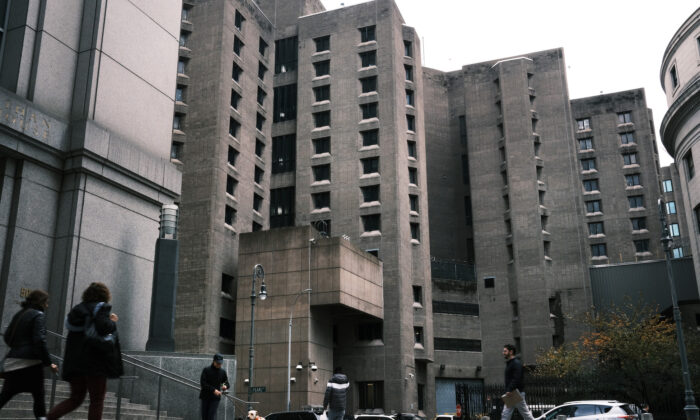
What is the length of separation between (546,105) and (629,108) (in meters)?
16.7

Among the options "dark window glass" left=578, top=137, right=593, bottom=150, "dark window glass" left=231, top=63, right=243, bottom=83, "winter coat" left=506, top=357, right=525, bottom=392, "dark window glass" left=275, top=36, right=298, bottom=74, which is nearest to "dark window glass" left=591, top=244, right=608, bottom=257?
"dark window glass" left=578, top=137, right=593, bottom=150

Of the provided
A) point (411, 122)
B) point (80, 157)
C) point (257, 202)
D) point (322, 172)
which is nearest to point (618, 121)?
point (411, 122)

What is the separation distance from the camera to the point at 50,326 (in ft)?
54.0

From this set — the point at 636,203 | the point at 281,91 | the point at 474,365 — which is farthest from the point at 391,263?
the point at 636,203

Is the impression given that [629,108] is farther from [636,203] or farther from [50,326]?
[50,326]

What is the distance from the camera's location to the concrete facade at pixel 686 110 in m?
40.4

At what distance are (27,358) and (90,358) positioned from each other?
114cm

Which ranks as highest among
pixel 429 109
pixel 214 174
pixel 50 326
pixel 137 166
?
pixel 429 109

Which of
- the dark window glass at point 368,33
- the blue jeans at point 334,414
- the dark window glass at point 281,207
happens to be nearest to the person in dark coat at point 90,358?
the blue jeans at point 334,414

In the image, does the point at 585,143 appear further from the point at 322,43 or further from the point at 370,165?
the point at 322,43

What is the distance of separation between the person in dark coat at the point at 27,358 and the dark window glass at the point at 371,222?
54657mm

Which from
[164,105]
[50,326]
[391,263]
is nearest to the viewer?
[50,326]

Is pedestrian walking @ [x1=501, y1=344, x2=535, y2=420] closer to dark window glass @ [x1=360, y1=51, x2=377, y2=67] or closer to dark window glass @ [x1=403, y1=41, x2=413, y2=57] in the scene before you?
dark window glass @ [x1=360, y1=51, x2=377, y2=67]

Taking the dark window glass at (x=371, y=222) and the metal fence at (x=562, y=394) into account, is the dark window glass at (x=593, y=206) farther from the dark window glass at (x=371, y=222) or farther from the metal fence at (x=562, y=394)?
the metal fence at (x=562, y=394)
